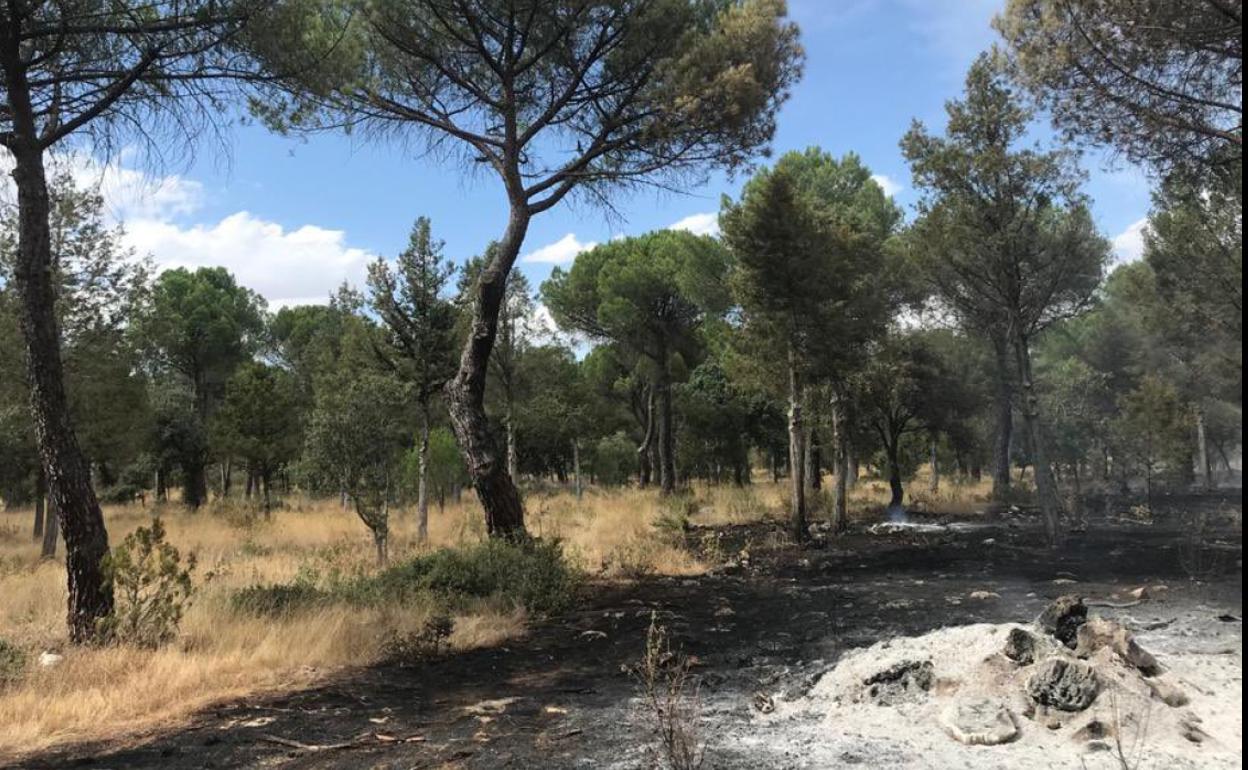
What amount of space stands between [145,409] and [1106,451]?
48.6 metres

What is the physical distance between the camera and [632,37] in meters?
12.5

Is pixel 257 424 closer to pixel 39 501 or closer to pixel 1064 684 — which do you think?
pixel 39 501

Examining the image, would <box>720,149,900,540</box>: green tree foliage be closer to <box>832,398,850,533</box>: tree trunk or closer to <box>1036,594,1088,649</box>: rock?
<box>832,398,850,533</box>: tree trunk

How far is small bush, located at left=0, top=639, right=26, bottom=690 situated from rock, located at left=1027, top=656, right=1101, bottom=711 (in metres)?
7.37

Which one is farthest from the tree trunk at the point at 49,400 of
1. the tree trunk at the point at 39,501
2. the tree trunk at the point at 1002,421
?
the tree trunk at the point at 1002,421

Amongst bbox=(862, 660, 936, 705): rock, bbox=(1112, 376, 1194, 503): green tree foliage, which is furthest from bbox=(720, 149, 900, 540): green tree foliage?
bbox=(1112, 376, 1194, 503): green tree foliage

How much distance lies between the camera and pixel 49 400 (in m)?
7.25

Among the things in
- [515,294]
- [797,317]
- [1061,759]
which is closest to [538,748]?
[1061,759]

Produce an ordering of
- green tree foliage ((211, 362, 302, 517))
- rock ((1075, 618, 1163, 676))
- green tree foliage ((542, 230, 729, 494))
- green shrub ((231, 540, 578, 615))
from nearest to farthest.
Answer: rock ((1075, 618, 1163, 676)), green shrub ((231, 540, 578, 615)), green tree foliage ((211, 362, 302, 517)), green tree foliage ((542, 230, 729, 494))

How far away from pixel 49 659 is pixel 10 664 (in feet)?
1.04

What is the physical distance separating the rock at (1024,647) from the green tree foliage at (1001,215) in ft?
40.2

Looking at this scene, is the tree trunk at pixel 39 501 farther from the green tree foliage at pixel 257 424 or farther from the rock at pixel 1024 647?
the rock at pixel 1024 647

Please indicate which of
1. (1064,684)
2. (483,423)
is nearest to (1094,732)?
(1064,684)

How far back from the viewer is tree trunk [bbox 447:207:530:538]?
12.0 metres
